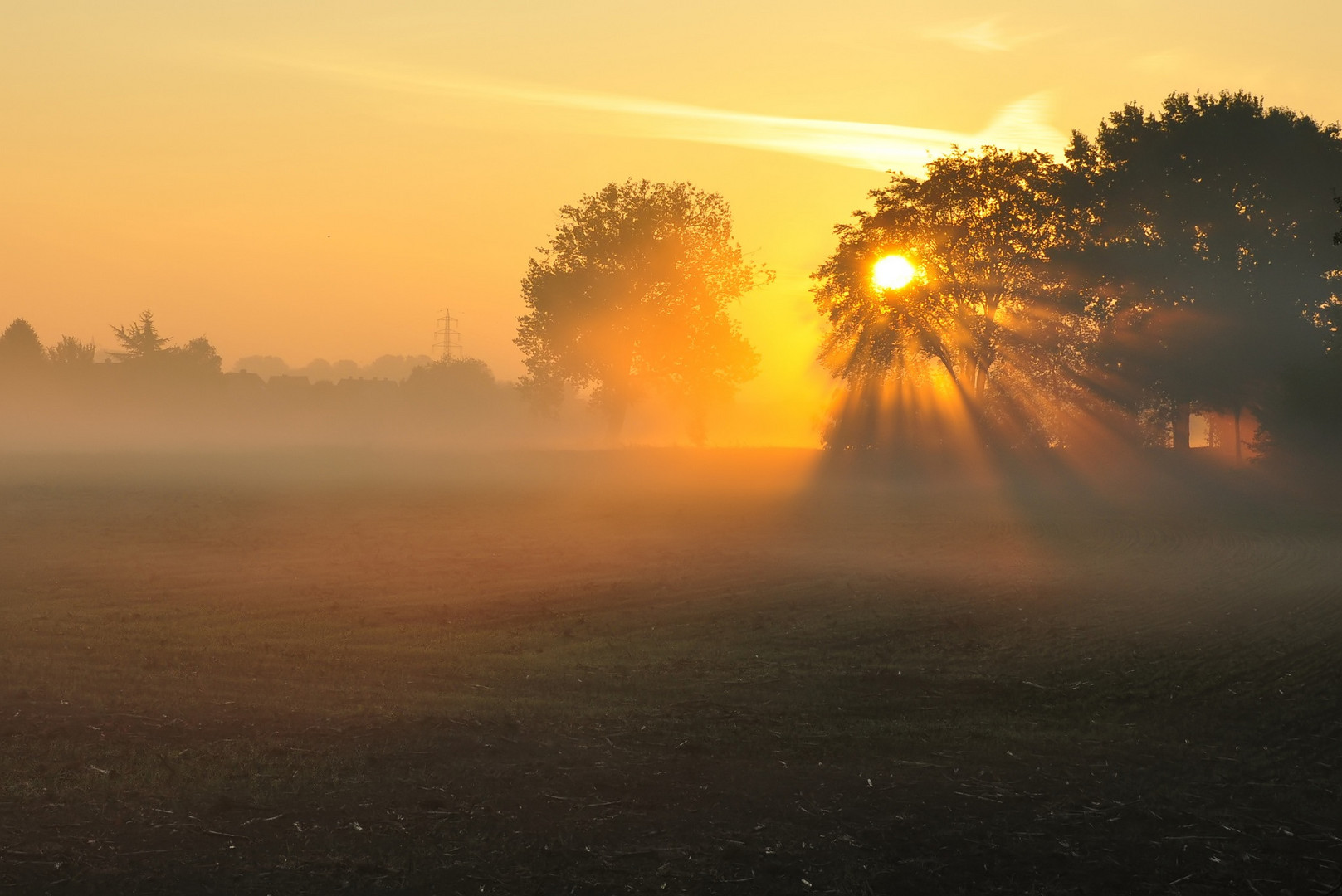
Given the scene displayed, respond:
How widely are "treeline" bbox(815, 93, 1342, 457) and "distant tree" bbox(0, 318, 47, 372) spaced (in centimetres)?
8466

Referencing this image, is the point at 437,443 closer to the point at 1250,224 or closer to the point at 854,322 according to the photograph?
the point at 854,322

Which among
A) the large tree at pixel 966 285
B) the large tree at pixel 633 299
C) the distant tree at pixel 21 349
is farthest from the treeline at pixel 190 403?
the large tree at pixel 966 285

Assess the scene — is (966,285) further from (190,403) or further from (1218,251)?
(190,403)

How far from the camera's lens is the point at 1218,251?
51.3 m

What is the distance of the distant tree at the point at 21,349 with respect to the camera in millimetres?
110125

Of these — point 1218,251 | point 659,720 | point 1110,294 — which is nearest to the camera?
point 659,720

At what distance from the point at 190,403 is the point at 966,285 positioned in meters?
81.7

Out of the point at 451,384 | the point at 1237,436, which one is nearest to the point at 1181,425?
the point at 1237,436

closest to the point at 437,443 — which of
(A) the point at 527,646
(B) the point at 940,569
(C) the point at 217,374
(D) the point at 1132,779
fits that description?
(C) the point at 217,374

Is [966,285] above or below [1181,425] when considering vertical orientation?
above

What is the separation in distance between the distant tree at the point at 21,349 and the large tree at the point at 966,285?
8541 cm

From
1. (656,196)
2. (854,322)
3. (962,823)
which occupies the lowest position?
(962,823)

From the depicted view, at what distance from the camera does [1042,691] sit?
14.2m

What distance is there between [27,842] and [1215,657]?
1417 centimetres
